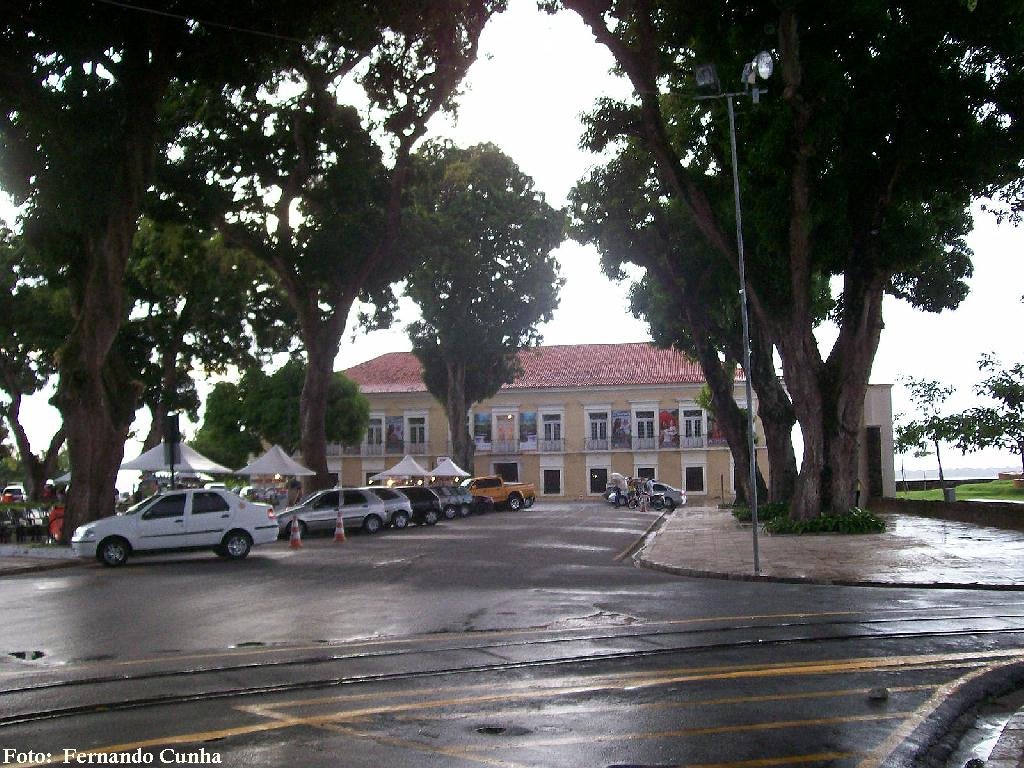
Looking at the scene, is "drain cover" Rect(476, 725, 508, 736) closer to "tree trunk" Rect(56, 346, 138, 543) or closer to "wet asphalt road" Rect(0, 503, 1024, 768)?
"wet asphalt road" Rect(0, 503, 1024, 768)

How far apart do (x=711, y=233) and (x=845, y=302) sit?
3776 mm

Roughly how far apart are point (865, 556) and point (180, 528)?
13.9 meters

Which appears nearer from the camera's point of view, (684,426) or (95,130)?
(95,130)

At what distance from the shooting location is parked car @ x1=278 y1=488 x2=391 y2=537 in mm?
32062

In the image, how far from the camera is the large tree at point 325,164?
101 feet

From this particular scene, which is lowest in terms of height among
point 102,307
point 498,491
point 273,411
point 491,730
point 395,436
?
point 491,730

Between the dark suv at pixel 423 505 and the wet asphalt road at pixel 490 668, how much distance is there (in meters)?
22.5

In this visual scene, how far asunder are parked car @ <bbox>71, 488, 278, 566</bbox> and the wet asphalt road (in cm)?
450

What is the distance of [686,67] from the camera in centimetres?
2862

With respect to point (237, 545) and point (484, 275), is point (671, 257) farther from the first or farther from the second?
point (237, 545)

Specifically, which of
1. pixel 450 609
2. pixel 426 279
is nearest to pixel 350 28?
pixel 450 609

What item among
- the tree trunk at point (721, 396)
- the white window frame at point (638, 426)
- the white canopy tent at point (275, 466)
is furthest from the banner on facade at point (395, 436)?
the tree trunk at point (721, 396)

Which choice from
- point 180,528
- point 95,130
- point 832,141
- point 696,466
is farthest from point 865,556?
point 696,466

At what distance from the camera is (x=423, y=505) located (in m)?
39.8
